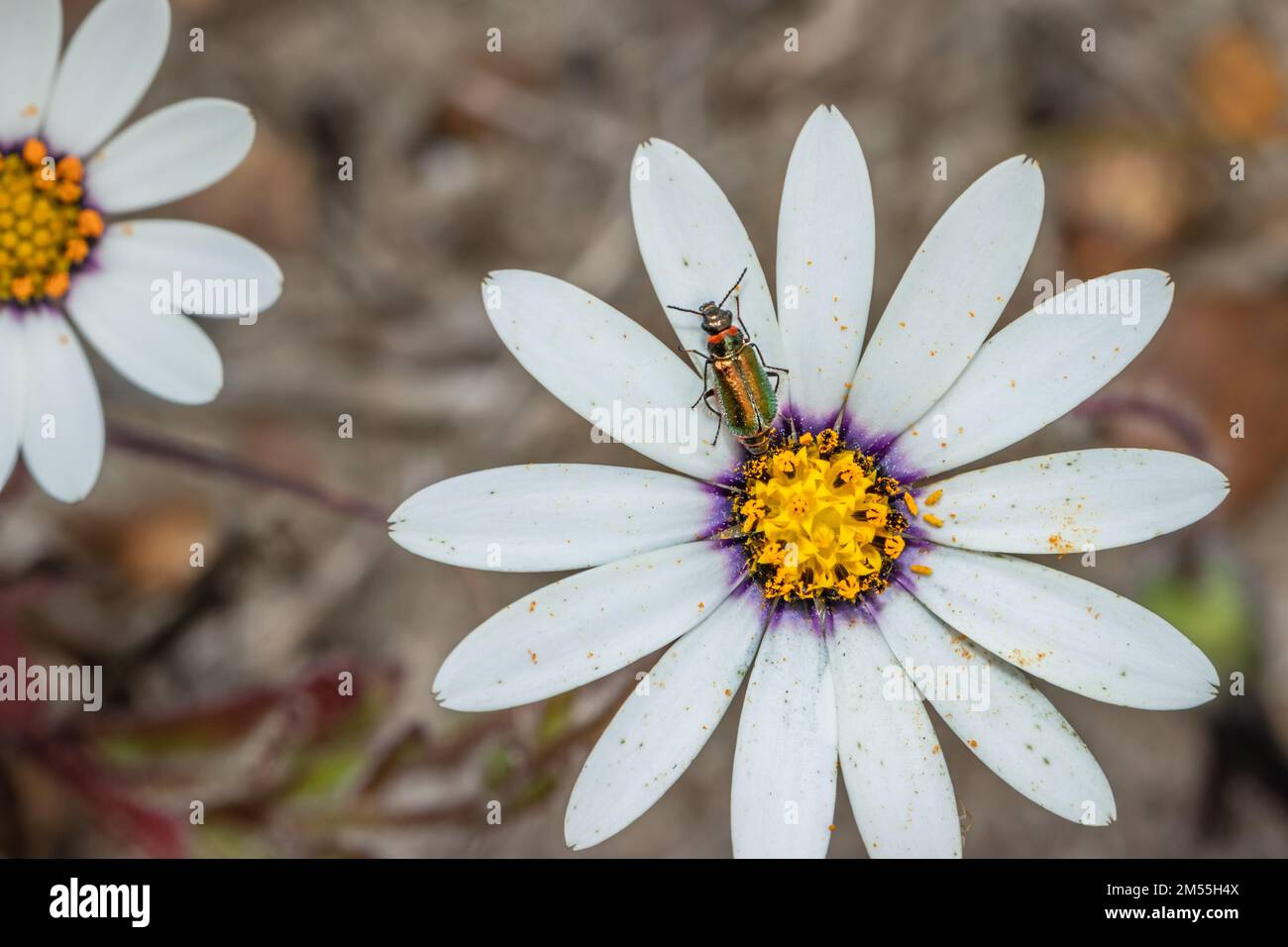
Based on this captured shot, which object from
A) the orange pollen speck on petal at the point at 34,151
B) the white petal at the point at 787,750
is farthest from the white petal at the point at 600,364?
the orange pollen speck on petal at the point at 34,151

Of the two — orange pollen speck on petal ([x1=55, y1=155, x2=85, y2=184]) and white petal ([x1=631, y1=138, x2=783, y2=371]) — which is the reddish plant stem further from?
white petal ([x1=631, y1=138, x2=783, y2=371])

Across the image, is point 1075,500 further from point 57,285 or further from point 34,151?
point 34,151

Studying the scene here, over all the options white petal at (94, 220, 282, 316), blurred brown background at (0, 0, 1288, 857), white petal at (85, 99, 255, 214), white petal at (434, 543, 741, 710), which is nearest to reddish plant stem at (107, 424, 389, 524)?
blurred brown background at (0, 0, 1288, 857)

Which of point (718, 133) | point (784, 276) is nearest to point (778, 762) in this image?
point (784, 276)

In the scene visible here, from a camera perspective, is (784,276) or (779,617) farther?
(779,617)

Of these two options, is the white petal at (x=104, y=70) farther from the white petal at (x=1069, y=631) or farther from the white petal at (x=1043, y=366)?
the white petal at (x=1069, y=631)

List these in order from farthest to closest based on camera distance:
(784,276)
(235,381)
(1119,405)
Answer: (235,381) < (1119,405) < (784,276)
